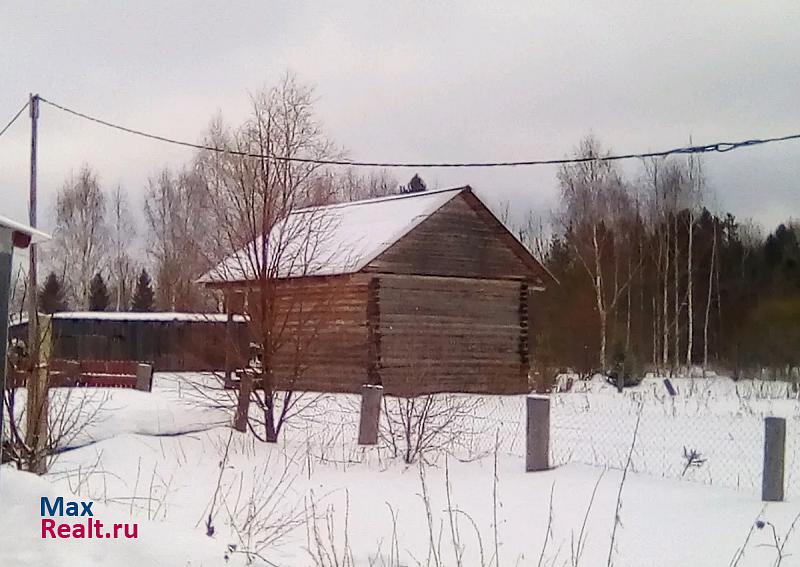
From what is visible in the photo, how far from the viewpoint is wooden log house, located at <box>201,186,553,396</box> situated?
22438 millimetres

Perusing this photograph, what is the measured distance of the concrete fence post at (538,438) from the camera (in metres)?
9.31

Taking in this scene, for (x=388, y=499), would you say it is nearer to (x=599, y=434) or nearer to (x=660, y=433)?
A: (x=599, y=434)

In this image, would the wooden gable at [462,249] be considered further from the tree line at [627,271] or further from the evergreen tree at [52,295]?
the evergreen tree at [52,295]

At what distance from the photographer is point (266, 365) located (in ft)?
36.7

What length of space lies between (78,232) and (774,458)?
162ft

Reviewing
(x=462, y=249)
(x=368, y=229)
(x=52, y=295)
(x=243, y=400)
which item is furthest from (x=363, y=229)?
(x=52, y=295)

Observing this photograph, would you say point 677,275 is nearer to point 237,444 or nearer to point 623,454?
point 623,454

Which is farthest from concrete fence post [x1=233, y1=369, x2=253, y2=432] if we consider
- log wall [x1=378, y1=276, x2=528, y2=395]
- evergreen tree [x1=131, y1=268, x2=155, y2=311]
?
evergreen tree [x1=131, y1=268, x2=155, y2=311]

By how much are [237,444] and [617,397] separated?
540 inches

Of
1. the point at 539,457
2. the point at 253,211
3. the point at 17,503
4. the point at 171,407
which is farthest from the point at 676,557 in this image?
the point at 171,407

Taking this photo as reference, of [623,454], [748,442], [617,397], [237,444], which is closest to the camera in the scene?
[237,444]

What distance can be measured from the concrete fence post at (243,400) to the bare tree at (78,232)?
42.7 m

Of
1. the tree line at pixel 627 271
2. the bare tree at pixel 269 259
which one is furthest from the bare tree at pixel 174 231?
the bare tree at pixel 269 259

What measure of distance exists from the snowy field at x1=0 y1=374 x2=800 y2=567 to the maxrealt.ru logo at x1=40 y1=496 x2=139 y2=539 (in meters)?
0.06
